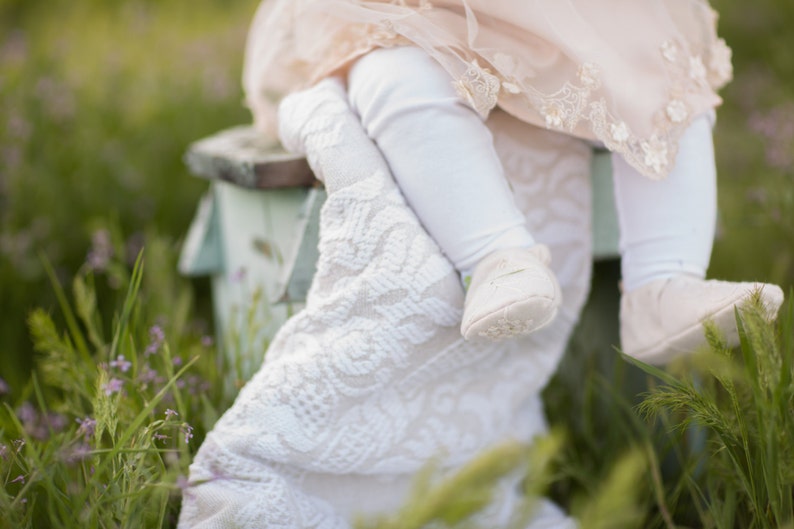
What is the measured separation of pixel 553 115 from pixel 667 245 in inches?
10.5

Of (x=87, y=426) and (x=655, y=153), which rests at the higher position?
(x=655, y=153)

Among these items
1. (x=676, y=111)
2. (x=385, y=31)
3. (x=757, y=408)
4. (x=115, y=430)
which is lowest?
(x=757, y=408)

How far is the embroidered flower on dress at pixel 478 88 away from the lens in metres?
1.08

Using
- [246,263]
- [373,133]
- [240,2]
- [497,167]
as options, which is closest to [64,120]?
[246,263]

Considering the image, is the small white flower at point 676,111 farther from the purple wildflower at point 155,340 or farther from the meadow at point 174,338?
the purple wildflower at point 155,340

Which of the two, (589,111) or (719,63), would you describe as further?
(719,63)

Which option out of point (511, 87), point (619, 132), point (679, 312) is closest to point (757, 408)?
point (679, 312)

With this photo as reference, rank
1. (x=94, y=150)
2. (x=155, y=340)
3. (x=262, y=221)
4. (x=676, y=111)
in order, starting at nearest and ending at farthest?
(x=676, y=111), (x=155, y=340), (x=262, y=221), (x=94, y=150)

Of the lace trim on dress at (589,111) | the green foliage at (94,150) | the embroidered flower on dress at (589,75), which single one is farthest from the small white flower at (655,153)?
the green foliage at (94,150)

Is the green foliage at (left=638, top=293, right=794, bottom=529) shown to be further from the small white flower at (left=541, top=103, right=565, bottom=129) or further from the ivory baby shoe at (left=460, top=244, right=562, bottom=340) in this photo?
the small white flower at (left=541, top=103, right=565, bottom=129)

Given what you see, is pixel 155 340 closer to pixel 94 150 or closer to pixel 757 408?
pixel 757 408

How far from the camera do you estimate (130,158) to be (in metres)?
2.32

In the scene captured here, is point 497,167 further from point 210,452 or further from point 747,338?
point 210,452

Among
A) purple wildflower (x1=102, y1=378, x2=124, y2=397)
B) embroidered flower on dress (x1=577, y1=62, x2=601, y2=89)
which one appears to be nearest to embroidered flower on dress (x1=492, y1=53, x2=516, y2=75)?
embroidered flower on dress (x1=577, y1=62, x2=601, y2=89)
